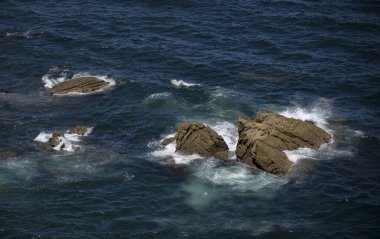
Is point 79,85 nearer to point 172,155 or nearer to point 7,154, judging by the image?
point 7,154

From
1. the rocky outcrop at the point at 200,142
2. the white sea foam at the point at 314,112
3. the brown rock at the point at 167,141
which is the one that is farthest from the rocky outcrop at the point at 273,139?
the brown rock at the point at 167,141

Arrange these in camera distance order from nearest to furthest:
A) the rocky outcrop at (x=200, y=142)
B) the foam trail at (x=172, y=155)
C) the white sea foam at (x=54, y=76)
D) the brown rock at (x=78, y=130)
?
the foam trail at (x=172, y=155) < the rocky outcrop at (x=200, y=142) < the brown rock at (x=78, y=130) < the white sea foam at (x=54, y=76)

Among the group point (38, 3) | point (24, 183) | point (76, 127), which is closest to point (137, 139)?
point (76, 127)

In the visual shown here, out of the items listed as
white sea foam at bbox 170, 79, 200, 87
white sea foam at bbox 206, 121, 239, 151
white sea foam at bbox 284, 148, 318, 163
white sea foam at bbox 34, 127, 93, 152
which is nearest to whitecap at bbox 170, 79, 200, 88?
white sea foam at bbox 170, 79, 200, 87

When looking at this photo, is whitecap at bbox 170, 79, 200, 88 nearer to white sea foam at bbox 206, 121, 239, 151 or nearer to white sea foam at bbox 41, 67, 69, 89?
white sea foam at bbox 206, 121, 239, 151

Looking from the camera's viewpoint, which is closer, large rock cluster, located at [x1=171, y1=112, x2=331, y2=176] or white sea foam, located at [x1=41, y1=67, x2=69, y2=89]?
large rock cluster, located at [x1=171, y1=112, x2=331, y2=176]

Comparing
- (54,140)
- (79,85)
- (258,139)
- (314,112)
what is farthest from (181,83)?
(258,139)

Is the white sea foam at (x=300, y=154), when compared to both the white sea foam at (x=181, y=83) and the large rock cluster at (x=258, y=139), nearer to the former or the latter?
the large rock cluster at (x=258, y=139)
